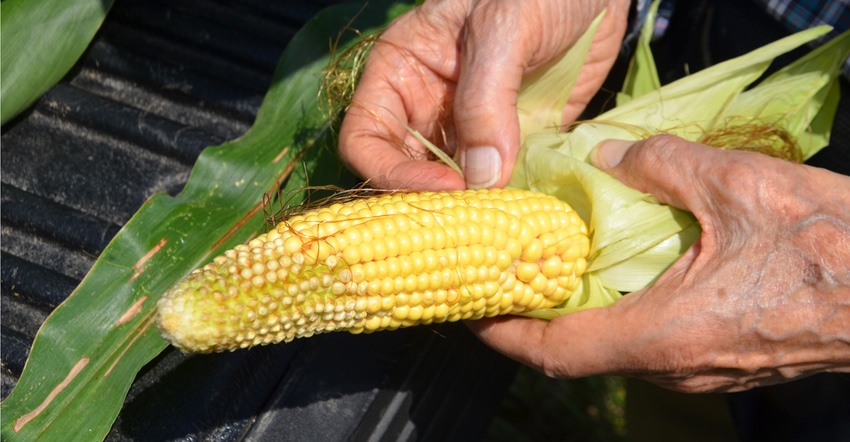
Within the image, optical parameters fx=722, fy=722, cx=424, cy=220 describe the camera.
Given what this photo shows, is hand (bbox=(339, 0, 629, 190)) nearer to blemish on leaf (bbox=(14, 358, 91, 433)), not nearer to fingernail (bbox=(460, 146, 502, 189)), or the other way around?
fingernail (bbox=(460, 146, 502, 189))

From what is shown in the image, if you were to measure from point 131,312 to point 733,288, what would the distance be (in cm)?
132

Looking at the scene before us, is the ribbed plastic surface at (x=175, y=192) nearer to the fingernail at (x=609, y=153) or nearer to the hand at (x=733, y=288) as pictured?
the hand at (x=733, y=288)

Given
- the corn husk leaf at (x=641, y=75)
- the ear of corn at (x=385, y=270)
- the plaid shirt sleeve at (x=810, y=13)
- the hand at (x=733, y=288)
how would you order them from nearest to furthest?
the ear of corn at (x=385, y=270)
the hand at (x=733, y=288)
the plaid shirt sleeve at (x=810, y=13)
the corn husk leaf at (x=641, y=75)

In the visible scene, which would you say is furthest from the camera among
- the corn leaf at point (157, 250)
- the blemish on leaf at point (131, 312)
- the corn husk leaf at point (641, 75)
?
the corn husk leaf at point (641, 75)

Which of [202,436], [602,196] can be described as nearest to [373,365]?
[202,436]

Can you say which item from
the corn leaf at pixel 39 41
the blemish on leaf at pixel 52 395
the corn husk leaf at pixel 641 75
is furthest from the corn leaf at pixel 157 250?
the corn husk leaf at pixel 641 75

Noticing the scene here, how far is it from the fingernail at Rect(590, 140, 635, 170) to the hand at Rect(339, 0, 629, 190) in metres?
0.19

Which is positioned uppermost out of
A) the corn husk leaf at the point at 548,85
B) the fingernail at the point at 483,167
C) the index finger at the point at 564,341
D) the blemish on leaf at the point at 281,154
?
the corn husk leaf at the point at 548,85

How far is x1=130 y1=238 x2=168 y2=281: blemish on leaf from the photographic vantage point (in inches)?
67.3

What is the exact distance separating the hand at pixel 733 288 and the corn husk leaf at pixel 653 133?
0.05 meters

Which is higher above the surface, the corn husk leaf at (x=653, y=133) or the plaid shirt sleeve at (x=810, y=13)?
the plaid shirt sleeve at (x=810, y=13)

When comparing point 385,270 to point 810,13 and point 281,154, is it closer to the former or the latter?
point 281,154

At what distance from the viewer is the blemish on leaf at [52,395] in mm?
1517

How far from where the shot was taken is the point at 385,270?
1325 mm
